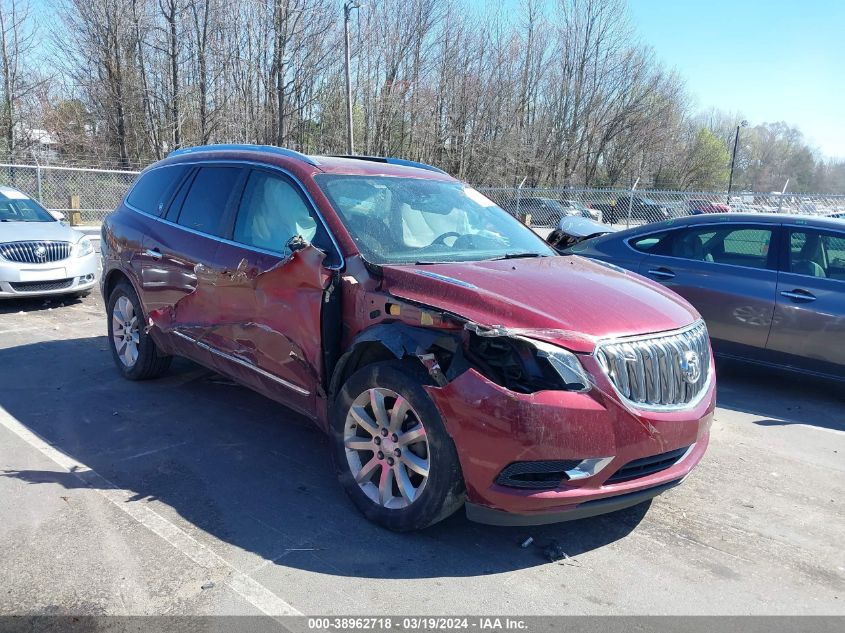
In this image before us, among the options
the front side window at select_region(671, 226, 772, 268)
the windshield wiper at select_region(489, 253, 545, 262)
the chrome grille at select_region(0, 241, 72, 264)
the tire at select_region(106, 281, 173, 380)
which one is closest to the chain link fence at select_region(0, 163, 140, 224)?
the chrome grille at select_region(0, 241, 72, 264)

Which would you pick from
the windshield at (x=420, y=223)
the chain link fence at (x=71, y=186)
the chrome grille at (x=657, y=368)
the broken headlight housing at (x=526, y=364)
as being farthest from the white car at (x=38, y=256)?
the chrome grille at (x=657, y=368)

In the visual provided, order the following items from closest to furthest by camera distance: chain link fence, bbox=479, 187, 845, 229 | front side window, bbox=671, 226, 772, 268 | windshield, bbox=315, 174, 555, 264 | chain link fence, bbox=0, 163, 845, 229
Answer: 1. windshield, bbox=315, 174, 555, 264
2. front side window, bbox=671, 226, 772, 268
3. chain link fence, bbox=0, 163, 845, 229
4. chain link fence, bbox=479, 187, 845, 229

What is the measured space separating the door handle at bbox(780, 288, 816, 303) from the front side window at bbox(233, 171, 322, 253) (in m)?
4.36

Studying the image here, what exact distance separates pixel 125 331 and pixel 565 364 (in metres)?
4.43

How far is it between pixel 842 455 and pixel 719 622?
107 inches

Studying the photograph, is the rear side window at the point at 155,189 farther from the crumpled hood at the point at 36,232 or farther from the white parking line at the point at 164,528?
the crumpled hood at the point at 36,232

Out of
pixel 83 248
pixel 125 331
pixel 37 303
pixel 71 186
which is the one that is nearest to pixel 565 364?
pixel 125 331

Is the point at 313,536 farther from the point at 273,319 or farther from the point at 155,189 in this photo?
the point at 155,189

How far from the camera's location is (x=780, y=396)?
239 inches

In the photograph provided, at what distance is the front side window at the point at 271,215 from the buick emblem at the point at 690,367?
2.15 m

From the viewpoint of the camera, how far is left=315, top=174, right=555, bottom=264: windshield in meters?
3.83

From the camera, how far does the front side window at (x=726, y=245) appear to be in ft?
20.0

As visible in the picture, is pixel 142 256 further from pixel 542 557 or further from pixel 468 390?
pixel 542 557

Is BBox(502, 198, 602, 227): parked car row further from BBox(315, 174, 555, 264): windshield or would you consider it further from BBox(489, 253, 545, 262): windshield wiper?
BBox(489, 253, 545, 262): windshield wiper
